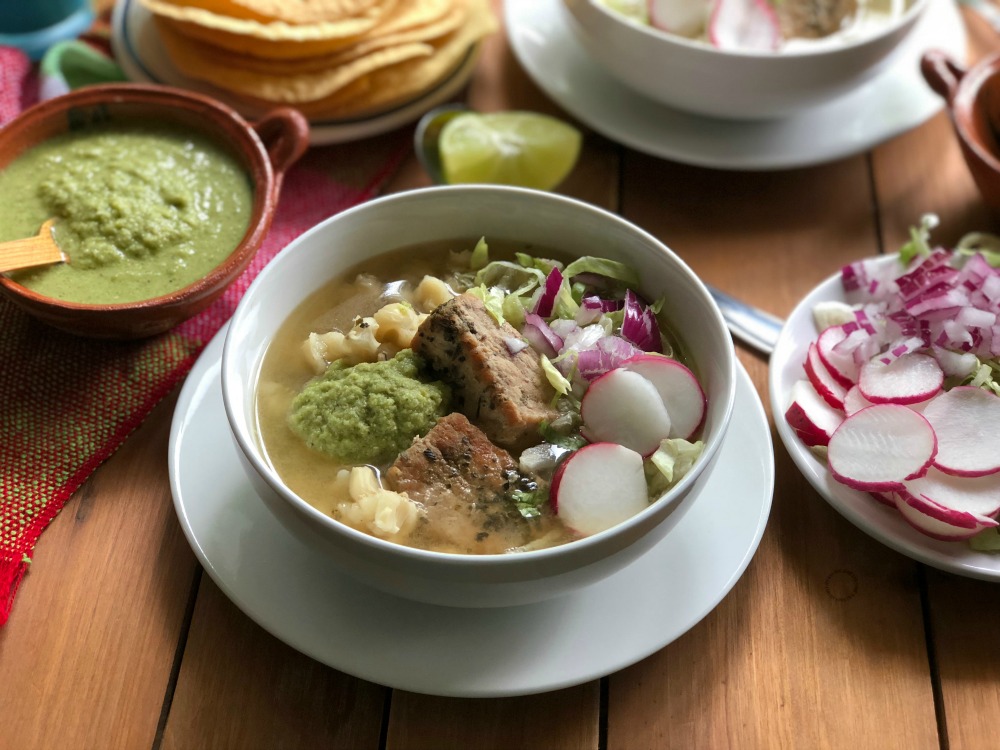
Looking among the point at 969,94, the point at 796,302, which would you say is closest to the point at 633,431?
the point at 796,302

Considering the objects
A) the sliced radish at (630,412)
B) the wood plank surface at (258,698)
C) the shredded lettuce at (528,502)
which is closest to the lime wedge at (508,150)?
the sliced radish at (630,412)

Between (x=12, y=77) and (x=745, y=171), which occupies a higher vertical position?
(x=12, y=77)

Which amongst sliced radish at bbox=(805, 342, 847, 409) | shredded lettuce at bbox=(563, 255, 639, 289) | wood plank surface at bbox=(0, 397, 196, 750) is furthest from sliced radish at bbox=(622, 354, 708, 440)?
wood plank surface at bbox=(0, 397, 196, 750)

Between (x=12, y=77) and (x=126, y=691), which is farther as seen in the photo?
(x=12, y=77)

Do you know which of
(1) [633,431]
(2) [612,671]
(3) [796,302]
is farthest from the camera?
(3) [796,302]

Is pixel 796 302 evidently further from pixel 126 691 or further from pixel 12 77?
pixel 12 77

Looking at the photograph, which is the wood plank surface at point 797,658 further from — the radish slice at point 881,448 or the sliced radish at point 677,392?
the sliced radish at point 677,392
